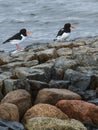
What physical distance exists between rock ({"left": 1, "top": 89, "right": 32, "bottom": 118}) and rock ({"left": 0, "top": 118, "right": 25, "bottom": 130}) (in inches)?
33.1

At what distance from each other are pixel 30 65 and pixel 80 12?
15.4 m

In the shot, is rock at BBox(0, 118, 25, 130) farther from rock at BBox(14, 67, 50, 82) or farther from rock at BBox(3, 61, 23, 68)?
rock at BBox(3, 61, 23, 68)

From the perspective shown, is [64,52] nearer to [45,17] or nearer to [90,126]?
[90,126]

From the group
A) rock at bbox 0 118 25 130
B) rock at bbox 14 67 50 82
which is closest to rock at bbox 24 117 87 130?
rock at bbox 0 118 25 130

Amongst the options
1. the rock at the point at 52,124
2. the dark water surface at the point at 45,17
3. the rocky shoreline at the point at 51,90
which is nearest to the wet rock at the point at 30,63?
the rocky shoreline at the point at 51,90

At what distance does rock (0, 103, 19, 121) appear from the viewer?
8984 mm

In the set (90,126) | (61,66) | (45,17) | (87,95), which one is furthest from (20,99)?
(45,17)

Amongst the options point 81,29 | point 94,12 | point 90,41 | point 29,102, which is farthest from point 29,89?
point 94,12

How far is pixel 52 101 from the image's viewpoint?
9.85 meters

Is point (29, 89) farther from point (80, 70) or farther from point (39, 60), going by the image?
point (39, 60)

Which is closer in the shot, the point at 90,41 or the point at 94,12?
the point at 90,41

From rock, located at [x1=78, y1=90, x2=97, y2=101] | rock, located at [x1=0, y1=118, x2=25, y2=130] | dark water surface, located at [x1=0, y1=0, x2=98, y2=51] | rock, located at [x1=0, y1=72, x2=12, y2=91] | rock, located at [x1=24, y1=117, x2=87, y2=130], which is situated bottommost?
dark water surface, located at [x1=0, y1=0, x2=98, y2=51]

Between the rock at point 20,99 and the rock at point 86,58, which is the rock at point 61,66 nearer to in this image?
the rock at point 86,58

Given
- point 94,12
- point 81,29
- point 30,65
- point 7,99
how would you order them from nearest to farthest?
point 7,99 < point 30,65 < point 81,29 < point 94,12
